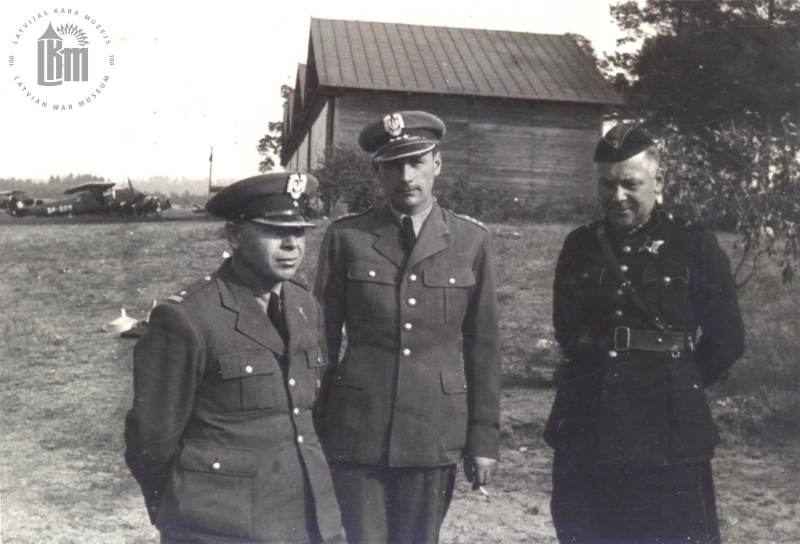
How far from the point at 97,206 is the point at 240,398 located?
8604 millimetres

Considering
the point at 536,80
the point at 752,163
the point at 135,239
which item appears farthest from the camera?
the point at 536,80

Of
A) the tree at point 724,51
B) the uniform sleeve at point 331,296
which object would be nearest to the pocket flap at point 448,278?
the uniform sleeve at point 331,296

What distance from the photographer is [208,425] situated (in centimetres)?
223

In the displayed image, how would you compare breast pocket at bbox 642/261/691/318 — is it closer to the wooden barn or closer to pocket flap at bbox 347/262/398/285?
pocket flap at bbox 347/262/398/285

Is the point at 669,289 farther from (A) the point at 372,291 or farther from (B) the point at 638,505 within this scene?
(A) the point at 372,291

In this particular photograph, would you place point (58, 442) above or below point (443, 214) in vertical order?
below

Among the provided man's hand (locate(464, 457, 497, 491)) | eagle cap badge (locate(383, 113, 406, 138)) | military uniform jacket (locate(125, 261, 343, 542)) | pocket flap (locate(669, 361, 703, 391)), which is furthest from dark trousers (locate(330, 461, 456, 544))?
eagle cap badge (locate(383, 113, 406, 138))

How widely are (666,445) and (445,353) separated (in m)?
0.80

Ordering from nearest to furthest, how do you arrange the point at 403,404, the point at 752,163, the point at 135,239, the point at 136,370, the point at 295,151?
the point at 136,370, the point at 403,404, the point at 752,163, the point at 135,239, the point at 295,151

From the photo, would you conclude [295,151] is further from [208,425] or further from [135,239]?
[208,425]

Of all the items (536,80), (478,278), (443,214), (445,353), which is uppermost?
(536,80)

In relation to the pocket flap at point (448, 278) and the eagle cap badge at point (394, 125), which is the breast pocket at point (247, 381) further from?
the eagle cap badge at point (394, 125)

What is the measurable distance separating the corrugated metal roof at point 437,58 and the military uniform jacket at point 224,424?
1028 centimetres

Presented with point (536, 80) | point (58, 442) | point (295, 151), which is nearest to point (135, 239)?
point (58, 442)
